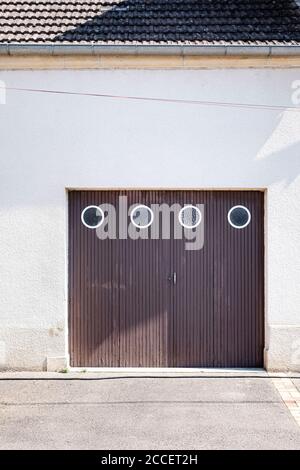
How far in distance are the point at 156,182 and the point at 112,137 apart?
797 millimetres

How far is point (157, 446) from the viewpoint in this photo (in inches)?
186

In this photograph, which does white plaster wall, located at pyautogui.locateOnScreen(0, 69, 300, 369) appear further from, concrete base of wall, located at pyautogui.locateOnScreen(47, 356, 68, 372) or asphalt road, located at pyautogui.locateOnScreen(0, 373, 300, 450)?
asphalt road, located at pyautogui.locateOnScreen(0, 373, 300, 450)

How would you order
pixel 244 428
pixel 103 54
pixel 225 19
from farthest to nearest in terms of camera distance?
pixel 225 19 < pixel 103 54 < pixel 244 428

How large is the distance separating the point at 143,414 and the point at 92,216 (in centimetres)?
272

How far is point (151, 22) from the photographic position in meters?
7.38

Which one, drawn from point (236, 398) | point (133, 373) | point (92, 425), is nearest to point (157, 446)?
point (92, 425)

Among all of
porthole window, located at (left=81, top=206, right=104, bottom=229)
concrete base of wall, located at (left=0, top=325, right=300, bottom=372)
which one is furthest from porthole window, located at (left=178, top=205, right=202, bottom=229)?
concrete base of wall, located at (left=0, top=325, right=300, bottom=372)

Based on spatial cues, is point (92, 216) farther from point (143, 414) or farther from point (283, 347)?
point (283, 347)

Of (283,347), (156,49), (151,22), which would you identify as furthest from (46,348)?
(151,22)

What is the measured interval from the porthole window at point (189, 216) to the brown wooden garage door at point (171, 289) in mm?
55

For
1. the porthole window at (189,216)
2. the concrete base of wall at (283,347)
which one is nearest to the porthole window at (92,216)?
the porthole window at (189,216)

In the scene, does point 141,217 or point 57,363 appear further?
point 141,217

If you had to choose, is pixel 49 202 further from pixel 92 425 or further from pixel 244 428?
pixel 244 428

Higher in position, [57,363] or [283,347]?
[283,347]
